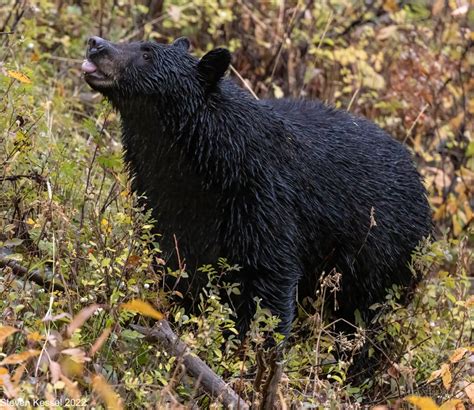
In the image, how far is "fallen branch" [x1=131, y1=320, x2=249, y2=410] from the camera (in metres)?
3.98

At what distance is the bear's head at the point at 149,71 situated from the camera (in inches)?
199

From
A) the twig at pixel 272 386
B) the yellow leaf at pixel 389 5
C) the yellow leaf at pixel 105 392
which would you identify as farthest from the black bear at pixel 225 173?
the yellow leaf at pixel 389 5

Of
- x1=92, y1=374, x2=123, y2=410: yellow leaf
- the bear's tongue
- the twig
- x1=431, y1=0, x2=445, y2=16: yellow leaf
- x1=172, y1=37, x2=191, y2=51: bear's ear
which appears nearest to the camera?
x1=92, y1=374, x2=123, y2=410: yellow leaf

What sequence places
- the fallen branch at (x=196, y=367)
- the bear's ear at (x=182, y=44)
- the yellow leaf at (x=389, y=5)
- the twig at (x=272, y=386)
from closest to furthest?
the twig at (x=272, y=386) < the fallen branch at (x=196, y=367) < the bear's ear at (x=182, y=44) < the yellow leaf at (x=389, y=5)

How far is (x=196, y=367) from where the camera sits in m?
4.07

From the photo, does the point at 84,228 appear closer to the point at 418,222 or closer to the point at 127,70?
the point at 127,70

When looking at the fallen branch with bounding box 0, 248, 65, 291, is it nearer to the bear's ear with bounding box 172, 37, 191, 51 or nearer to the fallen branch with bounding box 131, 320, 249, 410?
the fallen branch with bounding box 131, 320, 249, 410

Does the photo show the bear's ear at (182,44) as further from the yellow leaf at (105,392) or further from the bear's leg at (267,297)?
the yellow leaf at (105,392)

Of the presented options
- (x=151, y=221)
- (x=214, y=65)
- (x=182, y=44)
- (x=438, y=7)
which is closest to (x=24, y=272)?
(x=151, y=221)

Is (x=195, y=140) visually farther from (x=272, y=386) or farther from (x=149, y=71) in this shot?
(x=272, y=386)

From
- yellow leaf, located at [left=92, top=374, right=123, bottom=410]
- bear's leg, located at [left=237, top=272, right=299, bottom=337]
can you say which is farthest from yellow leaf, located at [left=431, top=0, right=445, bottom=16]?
yellow leaf, located at [left=92, top=374, right=123, bottom=410]

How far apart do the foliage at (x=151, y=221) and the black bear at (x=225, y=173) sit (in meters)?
0.16

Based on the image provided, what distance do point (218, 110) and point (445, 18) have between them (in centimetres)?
475

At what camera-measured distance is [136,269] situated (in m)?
4.37
